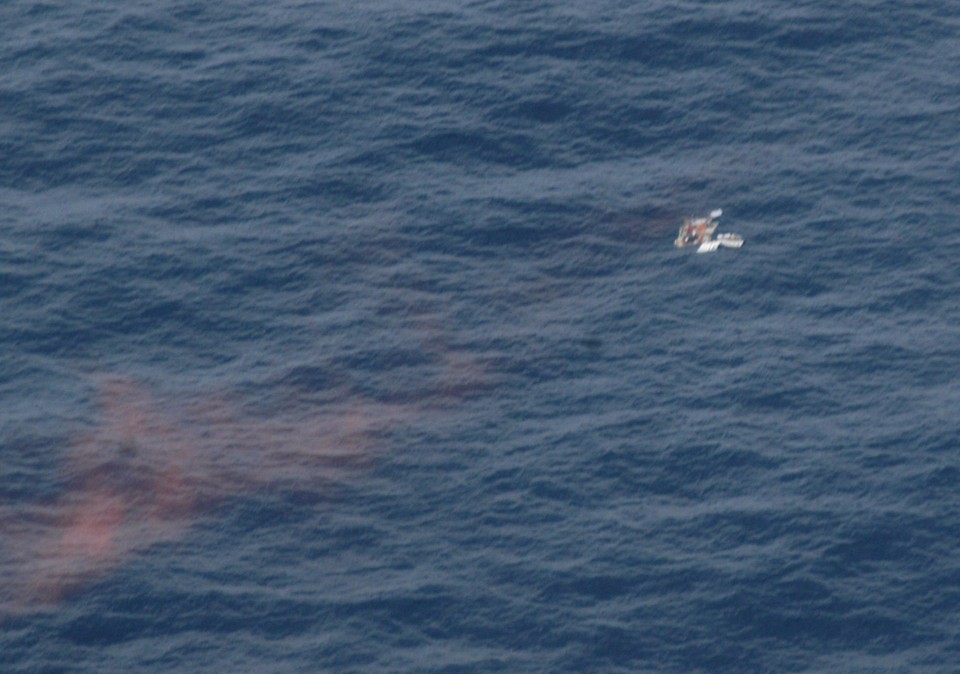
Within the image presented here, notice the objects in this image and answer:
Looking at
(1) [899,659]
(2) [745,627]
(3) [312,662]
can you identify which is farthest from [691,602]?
(3) [312,662]

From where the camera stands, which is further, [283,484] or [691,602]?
[283,484]

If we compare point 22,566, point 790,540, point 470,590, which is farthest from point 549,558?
point 22,566

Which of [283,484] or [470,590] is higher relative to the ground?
[283,484]

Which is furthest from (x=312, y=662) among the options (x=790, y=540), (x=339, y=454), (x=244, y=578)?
(x=790, y=540)

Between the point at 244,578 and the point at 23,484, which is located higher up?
the point at 23,484

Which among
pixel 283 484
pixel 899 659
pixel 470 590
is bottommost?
pixel 899 659

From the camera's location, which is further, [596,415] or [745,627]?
[596,415]

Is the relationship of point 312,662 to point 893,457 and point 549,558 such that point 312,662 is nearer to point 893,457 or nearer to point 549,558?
point 549,558

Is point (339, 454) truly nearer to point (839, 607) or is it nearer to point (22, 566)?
point (22, 566)

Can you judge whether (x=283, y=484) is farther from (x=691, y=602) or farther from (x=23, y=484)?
(x=691, y=602)
